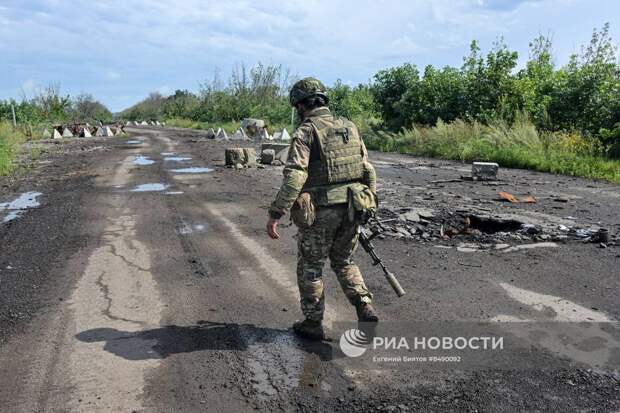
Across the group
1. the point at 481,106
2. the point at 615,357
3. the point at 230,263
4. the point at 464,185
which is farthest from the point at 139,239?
the point at 481,106

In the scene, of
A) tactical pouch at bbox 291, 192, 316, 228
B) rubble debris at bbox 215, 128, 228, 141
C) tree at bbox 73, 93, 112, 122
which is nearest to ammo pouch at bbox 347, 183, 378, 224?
tactical pouch at bbox 291, 192, 316, 228

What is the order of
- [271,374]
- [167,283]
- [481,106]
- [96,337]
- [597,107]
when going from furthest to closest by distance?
[481,106]
[597,107]
[167,283]
[96,337]
[271,374]

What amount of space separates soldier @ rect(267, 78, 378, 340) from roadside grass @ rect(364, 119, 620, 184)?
33.1ft

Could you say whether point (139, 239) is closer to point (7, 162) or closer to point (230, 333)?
point (230, 333)

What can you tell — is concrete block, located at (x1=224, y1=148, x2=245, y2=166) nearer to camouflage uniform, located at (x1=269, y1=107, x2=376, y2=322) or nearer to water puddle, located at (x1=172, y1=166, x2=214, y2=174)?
water puddle, located at (x1=172, y1=166, x2=214, y2=174)

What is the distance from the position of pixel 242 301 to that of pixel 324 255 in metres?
1.17

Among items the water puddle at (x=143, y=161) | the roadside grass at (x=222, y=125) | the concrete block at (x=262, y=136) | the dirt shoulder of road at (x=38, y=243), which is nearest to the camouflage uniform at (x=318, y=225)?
the dirt shoulder of road at (x=38, y=243)

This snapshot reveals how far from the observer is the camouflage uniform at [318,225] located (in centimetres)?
332

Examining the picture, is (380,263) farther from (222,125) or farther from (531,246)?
(222,125)

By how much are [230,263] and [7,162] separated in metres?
12.6

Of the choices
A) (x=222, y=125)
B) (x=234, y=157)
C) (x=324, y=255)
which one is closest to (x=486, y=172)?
(x=234, y=157)

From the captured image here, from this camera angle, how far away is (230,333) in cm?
372

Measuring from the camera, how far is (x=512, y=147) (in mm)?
15375

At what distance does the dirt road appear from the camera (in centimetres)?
290
